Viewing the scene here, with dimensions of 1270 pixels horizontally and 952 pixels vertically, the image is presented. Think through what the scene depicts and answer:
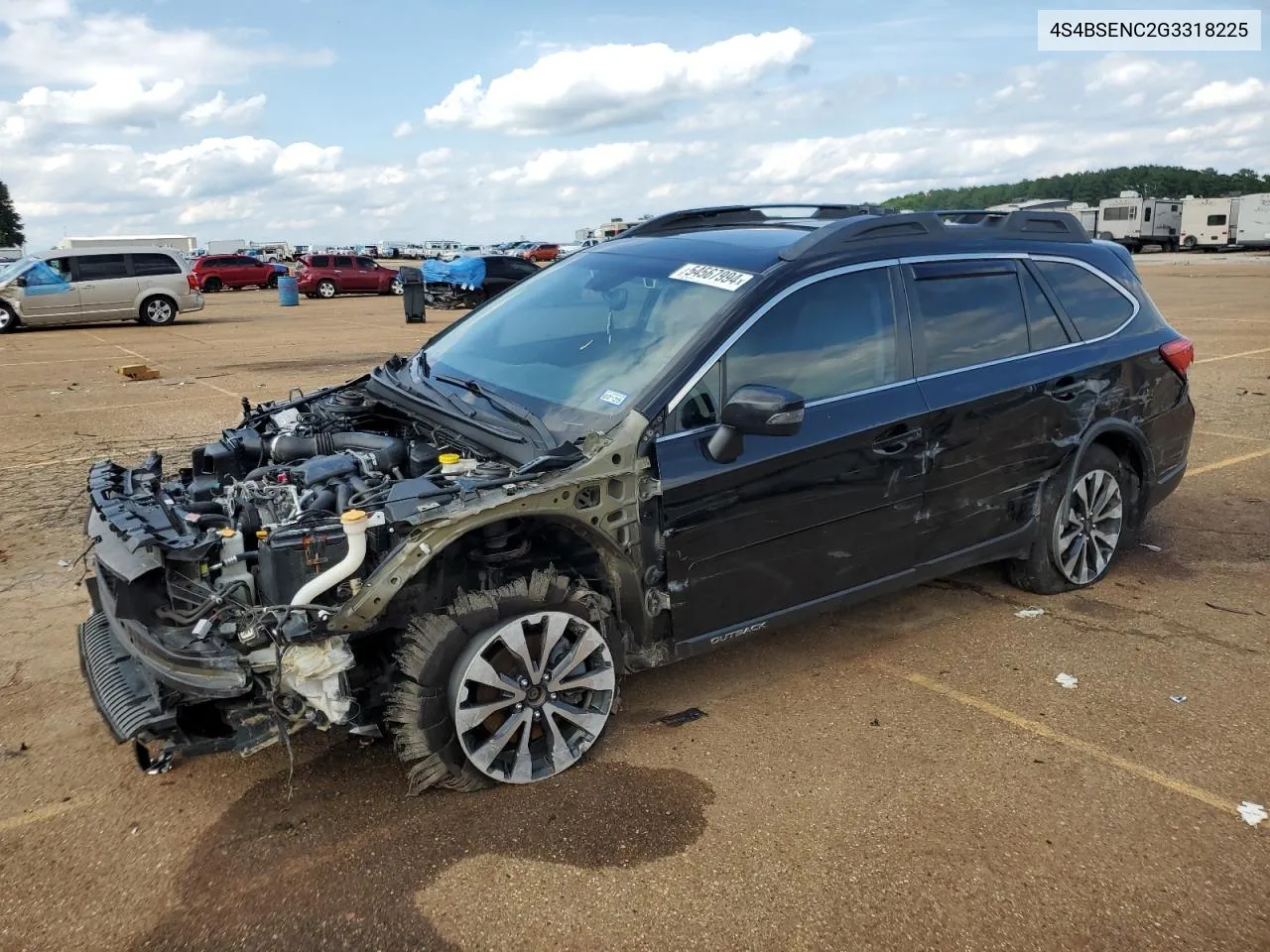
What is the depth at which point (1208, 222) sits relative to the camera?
170 feet

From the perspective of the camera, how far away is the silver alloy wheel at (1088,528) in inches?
195

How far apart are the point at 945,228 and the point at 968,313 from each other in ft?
1.37

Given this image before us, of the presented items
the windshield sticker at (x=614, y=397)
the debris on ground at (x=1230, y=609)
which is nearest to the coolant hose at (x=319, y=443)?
the windshield sticker at (x=614, y=397)

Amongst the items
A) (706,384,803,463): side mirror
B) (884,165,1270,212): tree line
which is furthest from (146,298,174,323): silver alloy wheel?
(884,165,1270,212): tree line

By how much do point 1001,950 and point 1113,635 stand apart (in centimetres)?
244

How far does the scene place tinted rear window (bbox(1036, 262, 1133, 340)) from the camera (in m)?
4.87

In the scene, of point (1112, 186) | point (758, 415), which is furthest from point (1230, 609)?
point (1112, 186)

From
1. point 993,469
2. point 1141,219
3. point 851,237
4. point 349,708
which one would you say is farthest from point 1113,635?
point 1141,219

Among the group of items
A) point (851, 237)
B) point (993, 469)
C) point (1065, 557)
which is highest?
point (851, 237)

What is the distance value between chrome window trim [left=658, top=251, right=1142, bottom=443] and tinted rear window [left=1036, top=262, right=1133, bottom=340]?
0.02 m

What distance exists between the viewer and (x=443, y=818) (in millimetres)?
3254

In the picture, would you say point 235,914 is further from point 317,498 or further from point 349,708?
point 317,498

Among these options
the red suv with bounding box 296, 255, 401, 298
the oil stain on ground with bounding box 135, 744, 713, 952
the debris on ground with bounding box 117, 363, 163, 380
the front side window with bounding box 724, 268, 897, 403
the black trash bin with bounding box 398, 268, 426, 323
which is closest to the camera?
the oil stain on ground with bounding box 135, 744, 713, 952

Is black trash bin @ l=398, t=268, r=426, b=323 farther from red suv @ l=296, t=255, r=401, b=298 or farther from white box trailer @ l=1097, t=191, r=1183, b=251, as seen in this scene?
white box trailer @ l=1097, t=191, r=1183, b=251
